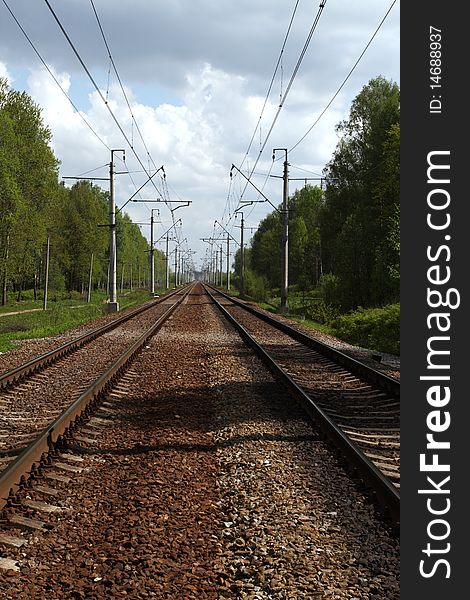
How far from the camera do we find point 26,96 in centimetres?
4656

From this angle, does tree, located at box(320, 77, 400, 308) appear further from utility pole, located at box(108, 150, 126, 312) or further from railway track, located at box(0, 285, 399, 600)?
railway track, located at box(0, 285, 399, 600)

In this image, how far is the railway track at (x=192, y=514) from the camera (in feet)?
13.8

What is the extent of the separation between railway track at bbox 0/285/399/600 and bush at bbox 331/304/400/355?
36.4ft

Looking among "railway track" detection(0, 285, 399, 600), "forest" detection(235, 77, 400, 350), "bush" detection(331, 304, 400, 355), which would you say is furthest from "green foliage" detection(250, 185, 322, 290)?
"railway track" detection(0, 285, 399, 600)

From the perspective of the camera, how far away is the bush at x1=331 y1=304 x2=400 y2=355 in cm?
→ 2001

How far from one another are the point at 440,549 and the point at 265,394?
6.96m

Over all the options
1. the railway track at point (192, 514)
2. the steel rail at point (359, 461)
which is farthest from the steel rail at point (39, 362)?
the steel rail at point (359, 461)

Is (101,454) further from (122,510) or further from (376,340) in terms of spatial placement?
(376,340)

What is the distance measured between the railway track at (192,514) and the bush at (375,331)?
36.4 ft

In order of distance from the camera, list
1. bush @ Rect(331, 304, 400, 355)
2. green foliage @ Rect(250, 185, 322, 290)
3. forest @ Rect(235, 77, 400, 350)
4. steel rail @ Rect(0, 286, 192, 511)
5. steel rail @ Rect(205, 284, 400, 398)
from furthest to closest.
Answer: green foliage @ Rect(250, 185, 322, 290) < forest @ Rect(235, 77, 400, 350) < bush @ Rect(331, 304, 400, 355) < steel rail @ Rect(205, 284, 400, 398) < steel rail @ Rect(0, 286, 192, 511)

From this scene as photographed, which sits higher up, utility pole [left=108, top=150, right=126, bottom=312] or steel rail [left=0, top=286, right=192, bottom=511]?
utility pole [left=108, top=150, right=126, bottom=312]

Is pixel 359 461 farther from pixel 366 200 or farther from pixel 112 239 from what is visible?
pixel 366 200

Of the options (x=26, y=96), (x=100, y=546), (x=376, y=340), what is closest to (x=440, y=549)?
(x=100, y=546)

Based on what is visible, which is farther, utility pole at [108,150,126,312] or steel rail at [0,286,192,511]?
utility pole at [108,150,126,312]
